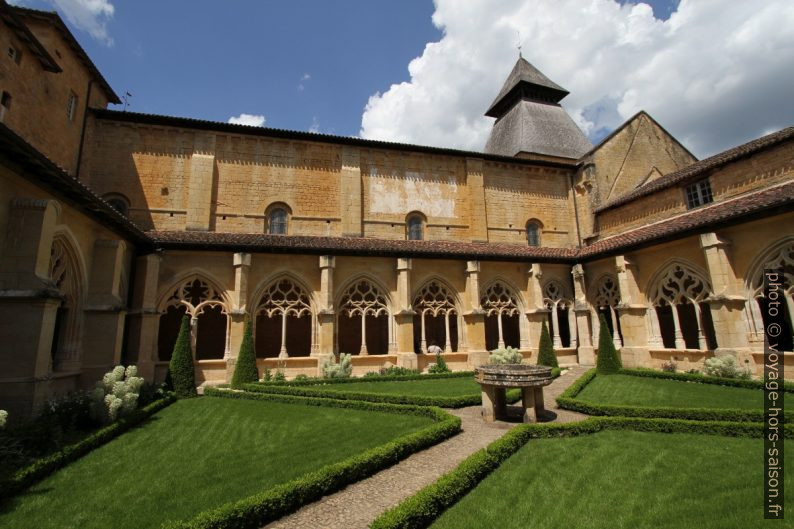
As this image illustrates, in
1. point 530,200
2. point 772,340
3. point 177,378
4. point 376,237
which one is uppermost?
point 530,200

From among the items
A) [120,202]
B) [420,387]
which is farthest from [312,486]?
[120,202]

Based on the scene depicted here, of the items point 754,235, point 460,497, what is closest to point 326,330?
point 460,497

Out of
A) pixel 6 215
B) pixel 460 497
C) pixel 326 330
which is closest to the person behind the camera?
pixel 460 497

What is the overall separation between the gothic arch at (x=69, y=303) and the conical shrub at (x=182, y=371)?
7.03 feet

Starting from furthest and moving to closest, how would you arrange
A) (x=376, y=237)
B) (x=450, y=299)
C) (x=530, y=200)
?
(x=530, y=200)
(x=376, y=237)
(x=450, y=299)

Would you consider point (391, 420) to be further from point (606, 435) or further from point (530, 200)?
point (530, 200)

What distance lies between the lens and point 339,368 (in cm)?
1361

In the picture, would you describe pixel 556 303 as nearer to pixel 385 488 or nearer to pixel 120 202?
pixel 385 488

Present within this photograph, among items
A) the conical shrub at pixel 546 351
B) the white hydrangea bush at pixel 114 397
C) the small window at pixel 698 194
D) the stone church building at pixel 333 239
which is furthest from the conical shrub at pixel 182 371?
the small window at pixel 698 194

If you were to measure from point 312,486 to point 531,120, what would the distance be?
26.2 m

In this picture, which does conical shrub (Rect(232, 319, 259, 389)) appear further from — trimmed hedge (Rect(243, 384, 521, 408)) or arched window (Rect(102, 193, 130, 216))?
arched window (Rect(102, 193, 130, 216))

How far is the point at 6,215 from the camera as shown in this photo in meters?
7.55

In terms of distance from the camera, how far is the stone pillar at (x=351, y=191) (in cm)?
1736

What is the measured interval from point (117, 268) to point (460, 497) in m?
10.8
